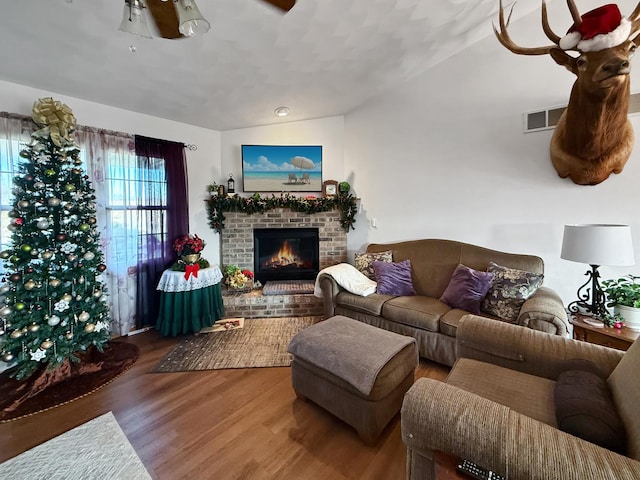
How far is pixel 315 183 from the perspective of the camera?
3.86m

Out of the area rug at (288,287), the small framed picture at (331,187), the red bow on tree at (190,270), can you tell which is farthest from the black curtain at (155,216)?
the small framed picture at (331,187)

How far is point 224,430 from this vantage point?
164cm

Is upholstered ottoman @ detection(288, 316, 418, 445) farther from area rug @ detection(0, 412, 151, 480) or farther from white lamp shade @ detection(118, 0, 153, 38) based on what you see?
white lamp shade @ detection(118, 0, 153, 38)

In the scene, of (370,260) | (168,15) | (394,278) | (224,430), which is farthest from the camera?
(370,260)

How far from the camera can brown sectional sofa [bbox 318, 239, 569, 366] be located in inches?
75.6

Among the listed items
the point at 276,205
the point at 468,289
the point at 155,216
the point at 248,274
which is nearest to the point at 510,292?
the point at 468,289

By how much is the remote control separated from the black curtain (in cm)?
329

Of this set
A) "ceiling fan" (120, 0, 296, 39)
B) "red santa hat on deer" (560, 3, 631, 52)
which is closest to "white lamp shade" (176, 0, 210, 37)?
"ceiling fan" (120, 0, 296, 39)

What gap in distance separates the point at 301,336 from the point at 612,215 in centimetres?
274

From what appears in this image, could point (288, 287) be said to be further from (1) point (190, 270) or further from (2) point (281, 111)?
(2) point (281, 111)

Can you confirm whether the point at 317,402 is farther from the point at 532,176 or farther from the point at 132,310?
the point at 532,176

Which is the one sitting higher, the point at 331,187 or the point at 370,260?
the point at 331,187

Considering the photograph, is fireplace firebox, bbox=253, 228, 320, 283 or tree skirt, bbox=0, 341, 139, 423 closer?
tree skirt, bbox=0, 341, 139, 423

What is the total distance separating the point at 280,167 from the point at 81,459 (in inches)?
132
